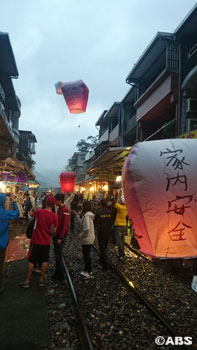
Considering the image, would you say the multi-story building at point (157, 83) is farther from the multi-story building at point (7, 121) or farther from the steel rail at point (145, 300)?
the steel rail at point (145, 300)

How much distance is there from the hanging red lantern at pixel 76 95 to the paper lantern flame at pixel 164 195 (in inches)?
260

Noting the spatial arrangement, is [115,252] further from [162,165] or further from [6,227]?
[162,165]

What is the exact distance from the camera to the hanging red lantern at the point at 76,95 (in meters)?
8.80

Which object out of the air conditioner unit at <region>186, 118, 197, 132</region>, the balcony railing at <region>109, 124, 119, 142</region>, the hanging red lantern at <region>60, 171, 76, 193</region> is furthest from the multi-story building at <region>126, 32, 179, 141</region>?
the balcony railing at <region>109, 124, 119, 142</region>

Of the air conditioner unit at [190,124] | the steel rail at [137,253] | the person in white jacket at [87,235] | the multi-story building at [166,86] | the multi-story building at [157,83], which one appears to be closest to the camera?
the person in white jacket at [87,235]

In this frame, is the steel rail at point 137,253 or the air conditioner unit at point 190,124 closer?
the steel rail at point 137,253

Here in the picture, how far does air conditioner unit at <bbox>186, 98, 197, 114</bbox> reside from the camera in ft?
41.1

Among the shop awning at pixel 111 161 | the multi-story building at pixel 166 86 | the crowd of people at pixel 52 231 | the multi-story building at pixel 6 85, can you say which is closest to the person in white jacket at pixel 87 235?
the crowd of people at pixel 52 231

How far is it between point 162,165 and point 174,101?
11591mm

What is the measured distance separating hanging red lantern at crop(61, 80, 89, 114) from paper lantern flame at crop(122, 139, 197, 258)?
659 centimetres

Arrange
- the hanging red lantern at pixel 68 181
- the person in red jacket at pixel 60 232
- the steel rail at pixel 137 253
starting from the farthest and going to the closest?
the hanging red lantern at pixel 68 181 < the steel rail at pixel 137 253 < the person in red jacket at pixel 60 232

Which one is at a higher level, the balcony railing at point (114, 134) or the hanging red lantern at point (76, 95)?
the balcony railing at point (114, 134)

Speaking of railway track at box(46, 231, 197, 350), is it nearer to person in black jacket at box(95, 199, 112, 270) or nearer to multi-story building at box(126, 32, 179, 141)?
person in black jacket at box(95, 199, 112, 270)

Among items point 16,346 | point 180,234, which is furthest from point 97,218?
point 180,234
